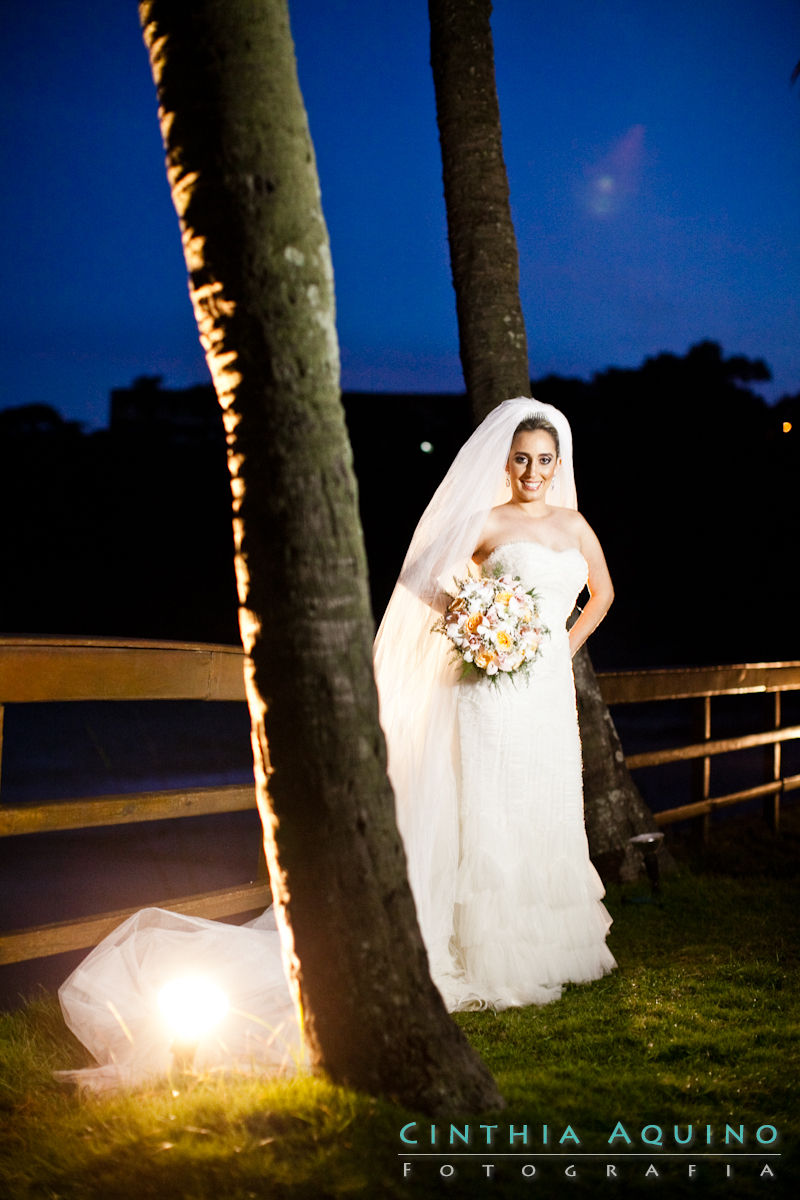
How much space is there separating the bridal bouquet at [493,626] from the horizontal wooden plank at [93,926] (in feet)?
4.99

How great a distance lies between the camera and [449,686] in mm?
4707

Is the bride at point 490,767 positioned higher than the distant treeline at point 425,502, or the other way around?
the distant treeline at point 425,502

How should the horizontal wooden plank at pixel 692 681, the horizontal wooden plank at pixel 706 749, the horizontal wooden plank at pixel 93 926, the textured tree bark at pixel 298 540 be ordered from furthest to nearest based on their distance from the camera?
the horizontal wooden plank at pixel 706 749
the horizontal wooden plank at pixel 692 681
the horizontal wooden plank at pixel 93 926
the textured tree bark at pixel 298 540

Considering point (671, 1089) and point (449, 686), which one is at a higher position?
point (449, 686)

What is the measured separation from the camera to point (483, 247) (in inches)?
234

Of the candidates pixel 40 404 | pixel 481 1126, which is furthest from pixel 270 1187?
pixel 40 404

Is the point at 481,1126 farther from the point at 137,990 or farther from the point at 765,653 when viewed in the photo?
the point at 765,653

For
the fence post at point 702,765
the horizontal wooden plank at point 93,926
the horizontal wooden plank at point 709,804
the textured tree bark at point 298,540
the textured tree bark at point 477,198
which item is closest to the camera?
the textured tree bark at point 298,540

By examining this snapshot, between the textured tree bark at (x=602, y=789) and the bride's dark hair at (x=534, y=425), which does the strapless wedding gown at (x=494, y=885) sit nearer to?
the bride's dark hair at (x=534, y=425)

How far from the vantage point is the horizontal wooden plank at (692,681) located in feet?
21.5

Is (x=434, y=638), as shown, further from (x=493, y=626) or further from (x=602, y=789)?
(x=602, y=789)

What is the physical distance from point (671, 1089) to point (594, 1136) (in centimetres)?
57

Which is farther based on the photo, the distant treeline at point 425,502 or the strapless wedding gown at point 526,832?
the distant treeline at point 425,502

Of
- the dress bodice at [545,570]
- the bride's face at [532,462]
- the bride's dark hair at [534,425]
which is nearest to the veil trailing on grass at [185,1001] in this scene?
the dress bodice at [545,570]
